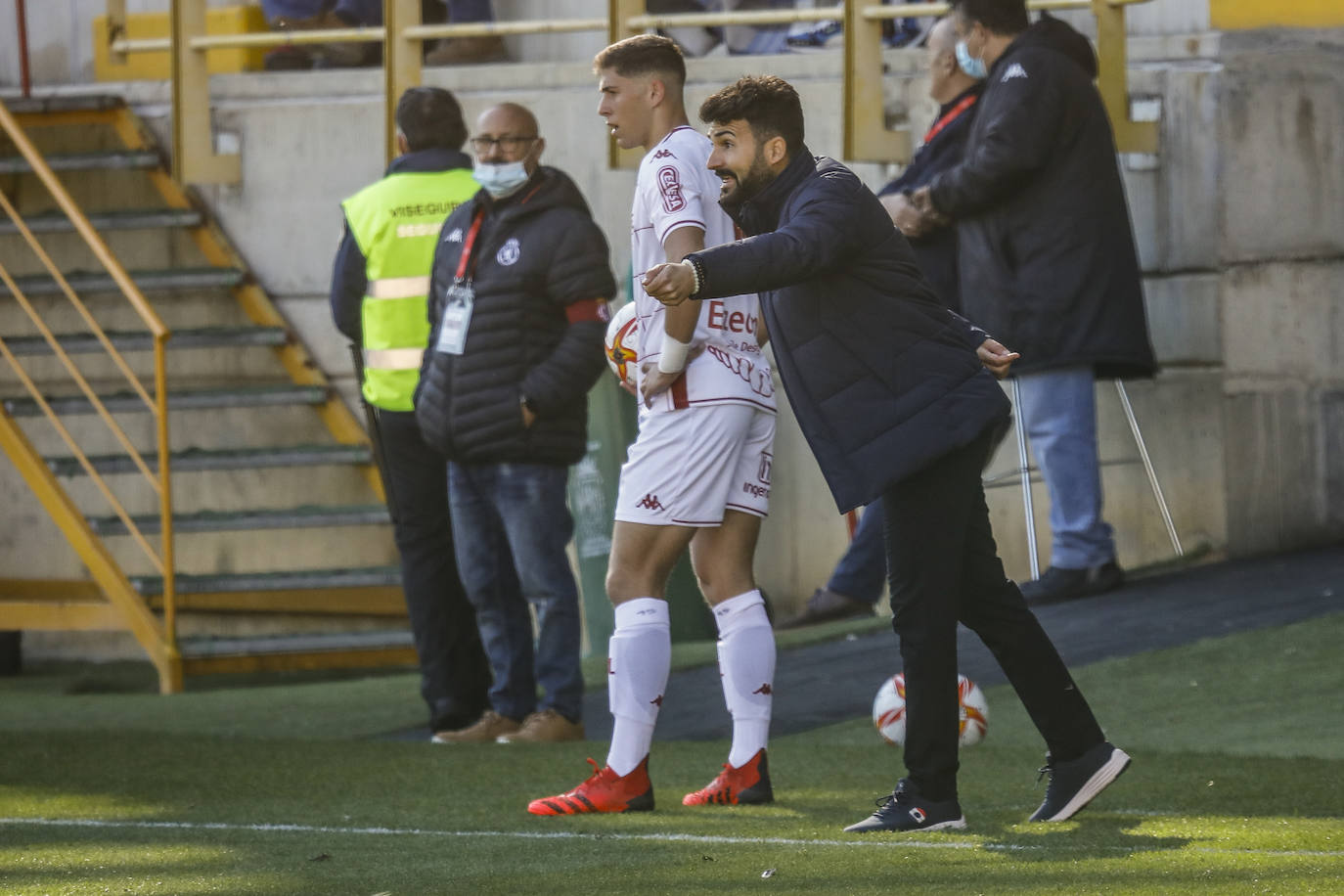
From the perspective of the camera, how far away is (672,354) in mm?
4938

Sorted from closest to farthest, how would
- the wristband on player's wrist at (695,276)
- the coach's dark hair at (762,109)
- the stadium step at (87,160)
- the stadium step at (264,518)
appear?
1. the wristband on player's wrist at (695,276)
2. the coach's dark hair at (762,109)
3. the stadium step at (264,518)
4. the stadium step at (87,160)

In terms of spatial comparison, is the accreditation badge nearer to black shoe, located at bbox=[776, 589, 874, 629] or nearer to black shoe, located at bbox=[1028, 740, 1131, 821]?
black shoe, located at bbox=[776, 589, 874, 629]

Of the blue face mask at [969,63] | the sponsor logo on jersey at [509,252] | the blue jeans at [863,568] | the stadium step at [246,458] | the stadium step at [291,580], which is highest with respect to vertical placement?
the blue face mask at [969,63]

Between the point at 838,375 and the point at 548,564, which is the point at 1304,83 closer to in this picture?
the point at 548,564

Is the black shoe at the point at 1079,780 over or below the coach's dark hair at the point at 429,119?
below

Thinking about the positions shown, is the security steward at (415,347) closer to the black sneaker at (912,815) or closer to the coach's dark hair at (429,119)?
the coach's dark hair at (429,119)

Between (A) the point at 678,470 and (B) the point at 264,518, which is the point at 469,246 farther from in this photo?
(B) the point at 264,518

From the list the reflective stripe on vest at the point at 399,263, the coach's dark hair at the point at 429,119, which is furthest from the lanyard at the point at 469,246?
the coach's dark hair at the point at 429,119

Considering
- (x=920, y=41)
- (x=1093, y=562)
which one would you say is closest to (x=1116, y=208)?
(x=1093, y=562)

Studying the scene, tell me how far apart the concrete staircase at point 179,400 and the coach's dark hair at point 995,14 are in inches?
146

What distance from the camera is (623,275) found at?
9.98 m

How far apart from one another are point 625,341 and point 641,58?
2.35ft

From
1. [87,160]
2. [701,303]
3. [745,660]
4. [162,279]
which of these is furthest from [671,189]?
[87,160]

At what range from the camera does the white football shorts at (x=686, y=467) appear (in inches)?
197
